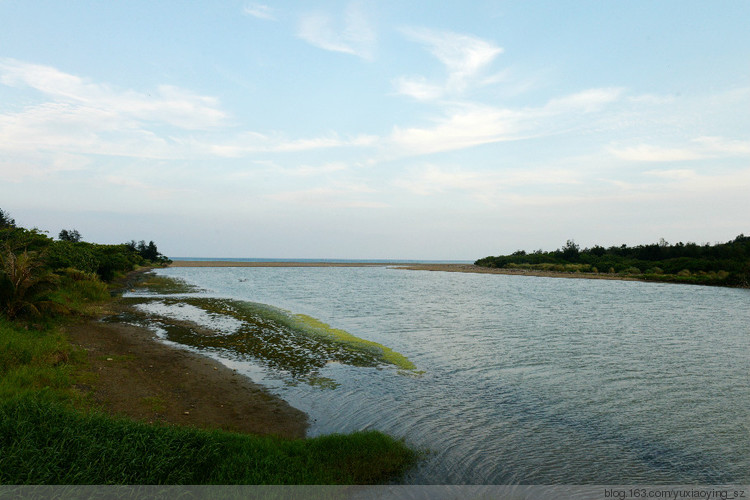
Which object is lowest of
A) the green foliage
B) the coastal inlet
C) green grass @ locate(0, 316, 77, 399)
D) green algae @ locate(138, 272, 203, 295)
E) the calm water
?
green algae @ locate(138, 272, 203, 295)

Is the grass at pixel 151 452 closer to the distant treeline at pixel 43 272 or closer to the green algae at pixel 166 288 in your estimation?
the distant treeline at pixel 43 272

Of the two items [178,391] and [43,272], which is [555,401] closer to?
[178,391]

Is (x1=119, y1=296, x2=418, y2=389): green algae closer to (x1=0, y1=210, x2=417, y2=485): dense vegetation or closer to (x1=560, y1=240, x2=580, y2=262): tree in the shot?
(x1=0, y1=210, x2=417, y2=485): dense vegetation

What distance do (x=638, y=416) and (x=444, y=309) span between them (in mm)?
24110

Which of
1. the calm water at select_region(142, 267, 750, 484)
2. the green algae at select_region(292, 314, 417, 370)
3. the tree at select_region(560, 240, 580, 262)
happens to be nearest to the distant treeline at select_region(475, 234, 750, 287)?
the tree at select_region(560, 240, 580, 262)

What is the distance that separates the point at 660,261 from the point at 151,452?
114 meters

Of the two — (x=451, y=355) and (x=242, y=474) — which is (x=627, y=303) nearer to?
(x=451, y=355)

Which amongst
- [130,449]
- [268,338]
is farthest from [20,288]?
[130,449]

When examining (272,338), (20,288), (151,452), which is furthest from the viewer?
(272,338)

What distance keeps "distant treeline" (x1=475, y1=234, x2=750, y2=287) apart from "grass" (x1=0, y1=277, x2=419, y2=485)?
81.6m

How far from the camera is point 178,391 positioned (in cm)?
1163

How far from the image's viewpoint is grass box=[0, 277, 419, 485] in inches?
219

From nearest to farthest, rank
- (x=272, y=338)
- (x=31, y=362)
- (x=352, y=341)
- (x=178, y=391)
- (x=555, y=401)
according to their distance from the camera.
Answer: (x=31, y=362)
(x=178, y=391)
(x=555, y=401)
(x=352, y=341)
(x=272, y=338)

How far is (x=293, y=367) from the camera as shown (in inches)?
611
